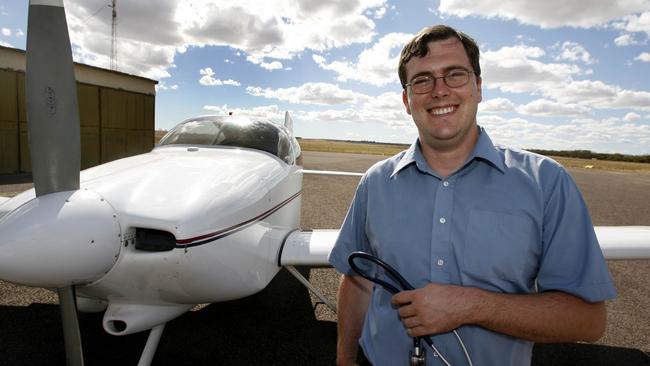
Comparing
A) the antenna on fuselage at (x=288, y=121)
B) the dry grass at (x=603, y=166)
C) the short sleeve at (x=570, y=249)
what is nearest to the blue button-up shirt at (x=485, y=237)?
the short sleeve at (x=570, y=249)

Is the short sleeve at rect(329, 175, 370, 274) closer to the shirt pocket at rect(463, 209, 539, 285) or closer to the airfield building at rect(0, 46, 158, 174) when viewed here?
the shirt pocket at rect(463, 209, 539, 285)

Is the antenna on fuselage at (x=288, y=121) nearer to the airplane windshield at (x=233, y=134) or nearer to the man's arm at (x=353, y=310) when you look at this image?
the airplane windshield at (x=233, y=134)

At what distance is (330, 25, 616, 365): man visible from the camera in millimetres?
1290

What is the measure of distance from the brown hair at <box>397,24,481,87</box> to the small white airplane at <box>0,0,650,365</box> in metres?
1.47

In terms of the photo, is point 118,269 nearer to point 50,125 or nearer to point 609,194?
point 50,125

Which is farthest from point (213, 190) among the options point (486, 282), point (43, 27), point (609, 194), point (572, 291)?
point (609, 194)

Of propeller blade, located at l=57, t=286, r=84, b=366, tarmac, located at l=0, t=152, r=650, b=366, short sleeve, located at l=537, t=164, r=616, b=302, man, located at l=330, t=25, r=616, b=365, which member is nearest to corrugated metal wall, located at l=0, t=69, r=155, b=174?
tarmac, located at l=0, t=152, r=650, b=366

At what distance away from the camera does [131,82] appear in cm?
1861

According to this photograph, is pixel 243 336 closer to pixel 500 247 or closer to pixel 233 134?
pixel 233 134

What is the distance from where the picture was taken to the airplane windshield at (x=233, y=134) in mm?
4238

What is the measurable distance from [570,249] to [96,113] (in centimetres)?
1899

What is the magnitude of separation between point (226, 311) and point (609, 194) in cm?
1961

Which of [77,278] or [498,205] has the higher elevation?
[498,205]

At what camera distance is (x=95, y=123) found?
56.0 ft
